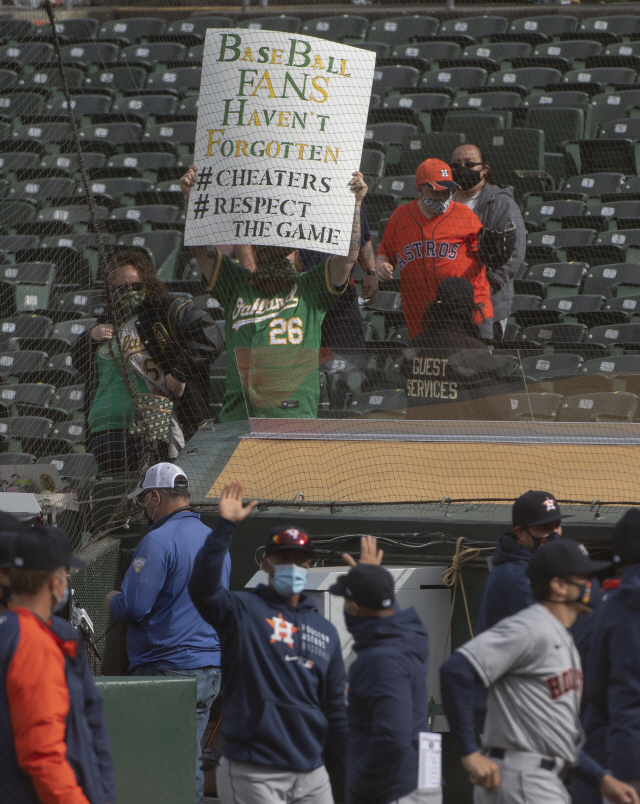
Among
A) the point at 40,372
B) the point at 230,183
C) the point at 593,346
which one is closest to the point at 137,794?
the point at 230,183

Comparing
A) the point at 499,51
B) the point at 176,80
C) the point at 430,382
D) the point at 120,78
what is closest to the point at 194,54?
the point at 176,80

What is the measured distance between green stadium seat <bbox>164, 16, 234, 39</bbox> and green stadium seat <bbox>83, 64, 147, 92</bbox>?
1008 millimetres

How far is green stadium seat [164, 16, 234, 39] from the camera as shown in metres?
16.5

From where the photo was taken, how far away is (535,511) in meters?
4.79

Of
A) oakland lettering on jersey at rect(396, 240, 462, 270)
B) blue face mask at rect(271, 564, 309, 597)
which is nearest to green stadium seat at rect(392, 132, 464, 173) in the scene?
oakland lettering on jersey at rect(396, 240, 462, 270)

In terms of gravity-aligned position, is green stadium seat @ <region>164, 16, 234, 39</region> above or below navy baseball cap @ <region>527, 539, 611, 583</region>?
above

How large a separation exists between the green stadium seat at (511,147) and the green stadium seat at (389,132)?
4.22 feet

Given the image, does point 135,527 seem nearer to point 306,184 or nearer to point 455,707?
point 306,184

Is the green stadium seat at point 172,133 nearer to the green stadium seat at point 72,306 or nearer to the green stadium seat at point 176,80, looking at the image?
the green stadium seat at point 176,80

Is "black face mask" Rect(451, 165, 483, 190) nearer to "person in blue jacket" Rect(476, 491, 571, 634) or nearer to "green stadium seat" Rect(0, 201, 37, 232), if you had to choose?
"person in blue jacket" Rect(476, 491, 571, 634)

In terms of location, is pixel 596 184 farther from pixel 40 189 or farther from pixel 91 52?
pixel 91 52

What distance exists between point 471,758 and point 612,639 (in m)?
0.66

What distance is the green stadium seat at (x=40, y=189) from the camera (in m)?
13.5

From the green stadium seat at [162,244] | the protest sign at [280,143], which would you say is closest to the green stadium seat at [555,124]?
the green stadium seat at [162,244]
